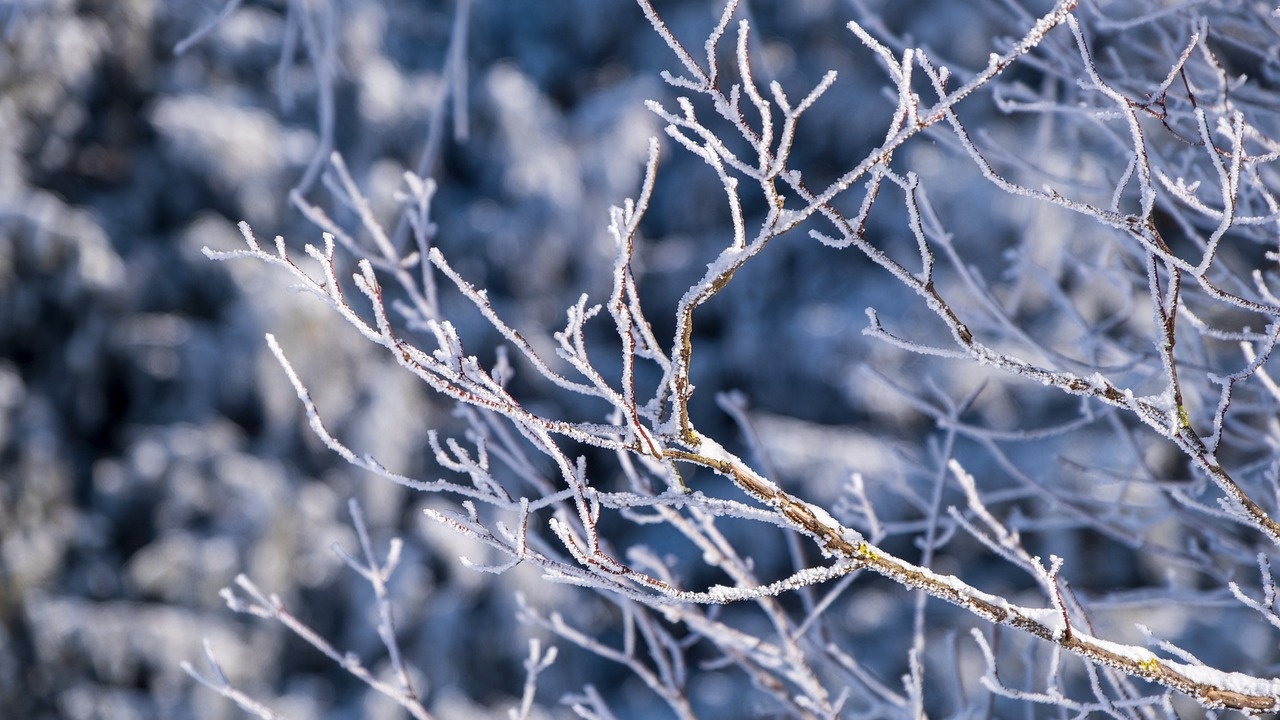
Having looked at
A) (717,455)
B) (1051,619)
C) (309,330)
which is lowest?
(309,330)

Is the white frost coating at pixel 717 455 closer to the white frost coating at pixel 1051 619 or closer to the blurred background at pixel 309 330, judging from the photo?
the white frost coating at pixel 1051 619

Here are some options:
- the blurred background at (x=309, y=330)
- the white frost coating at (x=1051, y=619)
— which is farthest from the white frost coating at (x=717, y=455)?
the blurred background at (x=309, y=330)

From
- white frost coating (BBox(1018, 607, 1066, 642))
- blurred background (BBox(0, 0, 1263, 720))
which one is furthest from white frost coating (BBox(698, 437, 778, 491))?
blurred background (BBox(0, 0, 1263, 720))

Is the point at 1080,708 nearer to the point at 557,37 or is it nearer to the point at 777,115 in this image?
the point at 777,115

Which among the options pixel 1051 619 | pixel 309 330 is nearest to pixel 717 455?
pixel 1051 619

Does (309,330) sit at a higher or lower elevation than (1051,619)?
lower

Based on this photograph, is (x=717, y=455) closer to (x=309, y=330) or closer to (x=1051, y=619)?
(x=1051, y=619)

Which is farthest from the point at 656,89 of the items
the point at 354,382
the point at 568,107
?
the point at 354,382

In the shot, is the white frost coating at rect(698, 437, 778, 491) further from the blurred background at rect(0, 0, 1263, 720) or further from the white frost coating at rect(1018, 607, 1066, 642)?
the blurred background at rect(0, 0, 1263, 720)
